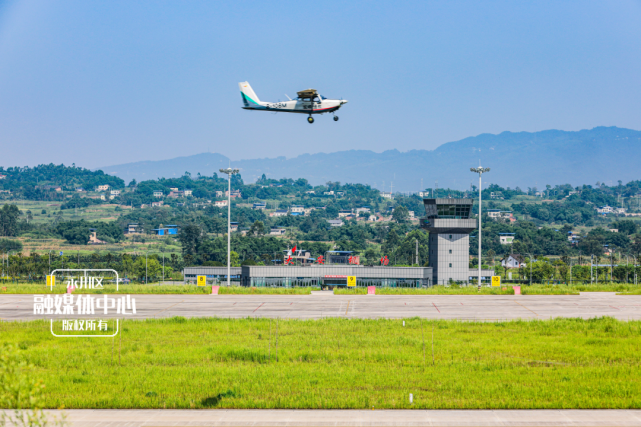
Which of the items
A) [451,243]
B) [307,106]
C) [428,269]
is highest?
[307,106]

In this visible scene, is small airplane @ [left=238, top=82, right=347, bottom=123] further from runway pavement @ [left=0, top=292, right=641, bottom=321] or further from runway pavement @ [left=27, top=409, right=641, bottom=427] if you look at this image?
runway pavement @ [left=27, top=409, right=641, bottom=427]

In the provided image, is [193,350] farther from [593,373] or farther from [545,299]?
[545,299]

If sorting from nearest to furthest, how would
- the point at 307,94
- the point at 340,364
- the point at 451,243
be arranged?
the point at 340,364, the point at 307,94, the point at 451,243

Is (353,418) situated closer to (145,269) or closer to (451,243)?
(451,243)

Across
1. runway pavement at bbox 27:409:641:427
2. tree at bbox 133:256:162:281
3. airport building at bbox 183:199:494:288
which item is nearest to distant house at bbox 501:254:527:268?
airport building at bbox 183:199:494:288

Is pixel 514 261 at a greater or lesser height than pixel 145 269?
greater

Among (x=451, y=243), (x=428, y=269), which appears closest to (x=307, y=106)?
(x=428, y=269)

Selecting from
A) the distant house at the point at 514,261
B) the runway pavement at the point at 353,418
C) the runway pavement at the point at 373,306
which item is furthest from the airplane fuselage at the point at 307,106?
the distant house at the point at 514,261
